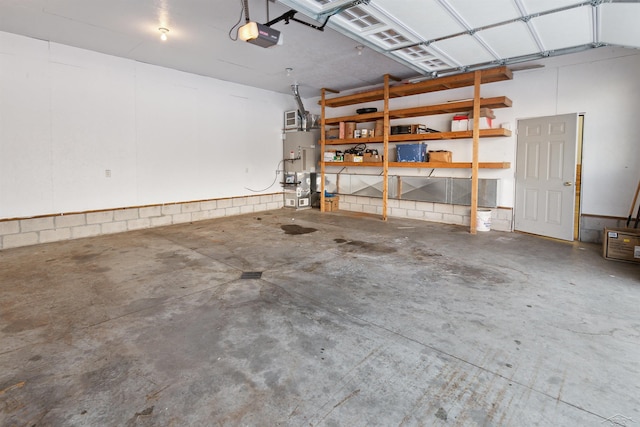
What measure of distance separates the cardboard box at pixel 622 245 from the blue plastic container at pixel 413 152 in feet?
11.1

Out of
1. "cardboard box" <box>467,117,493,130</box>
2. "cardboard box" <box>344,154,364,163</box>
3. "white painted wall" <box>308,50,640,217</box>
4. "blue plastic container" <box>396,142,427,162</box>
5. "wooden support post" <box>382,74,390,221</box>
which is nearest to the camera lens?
"white painted wall" <box>308,50,640,217</box>

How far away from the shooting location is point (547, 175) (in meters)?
5.59

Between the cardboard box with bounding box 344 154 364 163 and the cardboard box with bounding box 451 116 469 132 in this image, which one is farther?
the cardboard box with bounding box 344 154 364 163

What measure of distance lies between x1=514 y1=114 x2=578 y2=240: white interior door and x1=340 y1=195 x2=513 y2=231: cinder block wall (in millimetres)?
251

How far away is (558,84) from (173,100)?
7.17 meters

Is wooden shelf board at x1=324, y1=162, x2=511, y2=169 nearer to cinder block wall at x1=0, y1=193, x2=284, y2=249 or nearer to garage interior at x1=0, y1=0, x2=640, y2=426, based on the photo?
garage interior at x1=0, y1=0, x2=640, y2=426

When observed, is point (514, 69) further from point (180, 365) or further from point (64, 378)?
point (64, 378)

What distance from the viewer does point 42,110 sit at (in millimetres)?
5289

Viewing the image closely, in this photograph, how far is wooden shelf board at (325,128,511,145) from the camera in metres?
5.86

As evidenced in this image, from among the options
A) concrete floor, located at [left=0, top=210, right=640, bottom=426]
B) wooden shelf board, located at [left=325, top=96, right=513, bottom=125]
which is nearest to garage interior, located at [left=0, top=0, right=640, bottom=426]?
concrete floor, located at [left=0, top=210, right=640, bottom=426]

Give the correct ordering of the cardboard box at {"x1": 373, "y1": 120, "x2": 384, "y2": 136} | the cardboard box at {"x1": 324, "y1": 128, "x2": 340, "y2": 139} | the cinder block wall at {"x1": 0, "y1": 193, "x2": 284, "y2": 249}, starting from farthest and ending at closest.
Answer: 1. the cardboard box at {"x1": 324, "y1": 128, "x2": 340, "y2": 139}
2. the cardboard box at {"x1": 373, "y1": 120, "x2": 384, "y2": 136}
3. the cinder block wall at {"x1": 0, "y1": 193, "x2": 284, "y2": 249}

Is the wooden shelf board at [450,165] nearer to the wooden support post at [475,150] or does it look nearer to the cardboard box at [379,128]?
the wooden support post at [475,150]

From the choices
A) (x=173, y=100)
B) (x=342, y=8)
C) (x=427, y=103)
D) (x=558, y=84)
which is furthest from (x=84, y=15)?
(x=558, y=84)

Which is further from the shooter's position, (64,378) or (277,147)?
(277,147)
